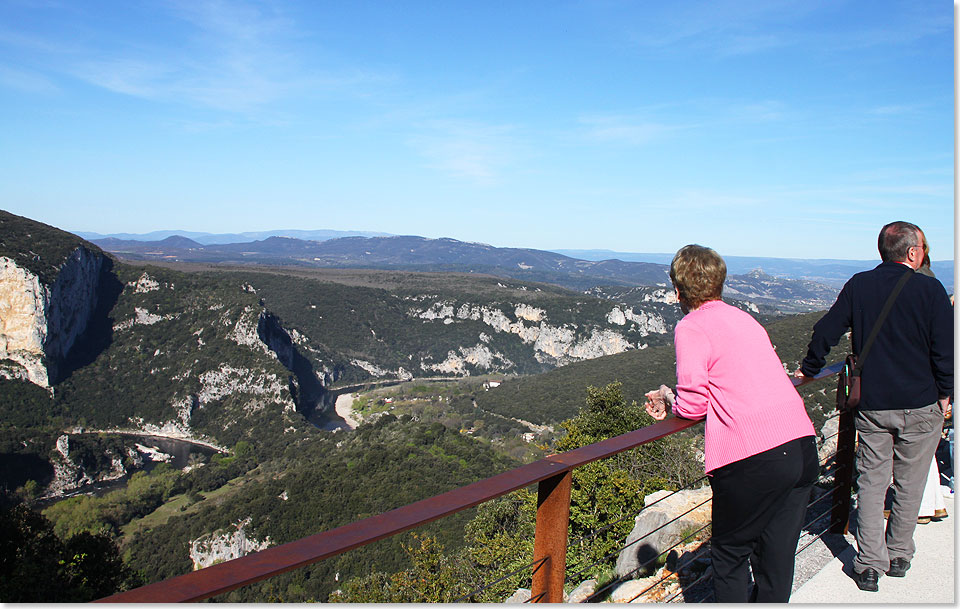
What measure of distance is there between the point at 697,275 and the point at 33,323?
230 ft

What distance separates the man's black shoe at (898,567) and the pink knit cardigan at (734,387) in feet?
5.46

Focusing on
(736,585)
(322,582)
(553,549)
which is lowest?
(322,582)

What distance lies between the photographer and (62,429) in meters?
53.8

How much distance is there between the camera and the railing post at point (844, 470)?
365 centimetres

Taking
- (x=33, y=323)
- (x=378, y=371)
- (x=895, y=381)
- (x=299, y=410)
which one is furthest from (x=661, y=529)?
(x=378, y=371)

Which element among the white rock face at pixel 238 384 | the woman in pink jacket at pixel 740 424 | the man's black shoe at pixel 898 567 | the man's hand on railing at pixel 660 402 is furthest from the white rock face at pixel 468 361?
the woman in pink jacket at pixel 740 424

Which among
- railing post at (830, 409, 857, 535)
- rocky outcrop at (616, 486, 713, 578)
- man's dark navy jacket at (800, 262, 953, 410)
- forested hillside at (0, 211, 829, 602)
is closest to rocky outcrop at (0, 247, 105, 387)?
forested hillside at (0, 211, 829, 602)

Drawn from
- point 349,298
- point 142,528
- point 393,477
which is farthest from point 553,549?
point 349,298

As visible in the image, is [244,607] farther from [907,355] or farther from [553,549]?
[907,355]

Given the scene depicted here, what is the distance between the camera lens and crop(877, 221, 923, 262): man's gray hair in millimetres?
3029

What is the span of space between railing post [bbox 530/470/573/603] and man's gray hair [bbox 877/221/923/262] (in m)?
2.31

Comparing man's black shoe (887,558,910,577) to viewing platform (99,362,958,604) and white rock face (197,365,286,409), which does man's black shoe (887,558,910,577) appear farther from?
white rock face (197,365,286,409)

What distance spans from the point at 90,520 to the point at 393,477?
21776 millimetres

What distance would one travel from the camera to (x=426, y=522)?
1.53 meters
